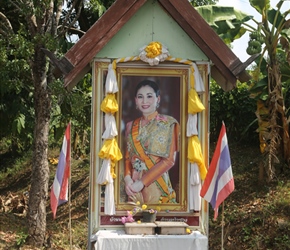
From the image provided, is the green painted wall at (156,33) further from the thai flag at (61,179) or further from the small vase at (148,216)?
the small vase at (148,216)

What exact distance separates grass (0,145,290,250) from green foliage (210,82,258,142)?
450mm

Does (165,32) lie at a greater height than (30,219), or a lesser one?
greater

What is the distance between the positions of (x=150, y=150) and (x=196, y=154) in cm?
60

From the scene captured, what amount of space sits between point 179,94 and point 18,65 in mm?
4280

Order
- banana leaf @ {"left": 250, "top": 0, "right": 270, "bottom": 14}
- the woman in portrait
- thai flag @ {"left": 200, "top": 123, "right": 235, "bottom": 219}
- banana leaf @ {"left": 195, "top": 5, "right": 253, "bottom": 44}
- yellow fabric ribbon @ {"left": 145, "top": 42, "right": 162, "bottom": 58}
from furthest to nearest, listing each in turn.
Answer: banana leaf @ {"left": 195, "top": 5, "right": 253, "bottom": 44} < banana leaf @ {"left": 250, "top": 0, "right": 270, "bottom": 14} < the woman in portrait < yellow fabric ribbon @ {"left": 145, "top": 42, "right": 162, "bottom": 58} < thai flag @ {"left": 200, "top": 123, "right": 235, "bottom": 219}

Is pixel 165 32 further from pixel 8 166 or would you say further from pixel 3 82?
pixel 8 166

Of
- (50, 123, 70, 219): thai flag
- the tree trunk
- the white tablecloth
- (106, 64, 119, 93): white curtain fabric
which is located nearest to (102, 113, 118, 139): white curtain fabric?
(106, 64, 119, 93): white curtain fabric

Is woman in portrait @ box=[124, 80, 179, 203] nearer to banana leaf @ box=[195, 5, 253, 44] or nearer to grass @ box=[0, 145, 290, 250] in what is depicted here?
grass @ box=[0, 145, 290, 250]

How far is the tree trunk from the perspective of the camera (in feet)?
35.9

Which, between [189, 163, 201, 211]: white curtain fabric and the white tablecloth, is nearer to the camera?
the white tablecloth

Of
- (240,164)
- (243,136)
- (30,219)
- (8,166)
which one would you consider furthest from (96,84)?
(8,166)

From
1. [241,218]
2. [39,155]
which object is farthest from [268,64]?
[39,155]

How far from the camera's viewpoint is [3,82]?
10.4 metres

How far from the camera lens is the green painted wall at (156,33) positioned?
23.4 ft
